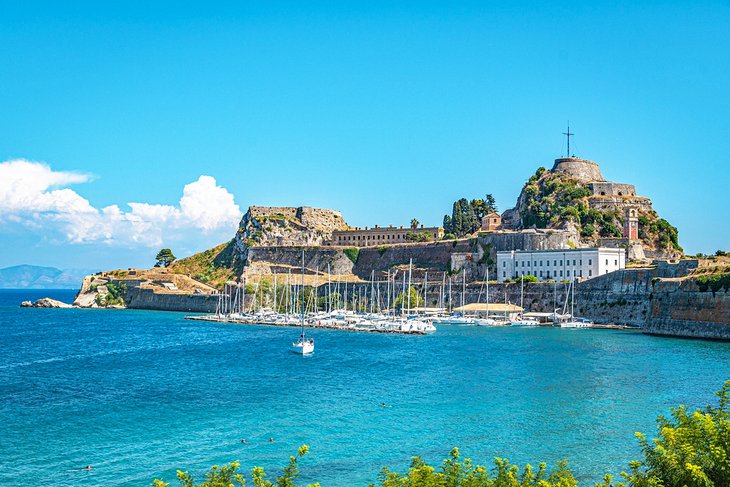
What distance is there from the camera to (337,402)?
29.8 m

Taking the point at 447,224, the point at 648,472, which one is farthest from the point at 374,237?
the point at 648,472

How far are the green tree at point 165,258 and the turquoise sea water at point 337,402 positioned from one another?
207 feet

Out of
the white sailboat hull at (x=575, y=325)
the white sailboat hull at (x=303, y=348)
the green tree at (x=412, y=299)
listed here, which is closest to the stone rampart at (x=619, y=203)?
the green tree at (x=412, y=299)

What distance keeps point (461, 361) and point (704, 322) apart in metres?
17.2

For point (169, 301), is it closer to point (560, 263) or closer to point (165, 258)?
point (165, 258)

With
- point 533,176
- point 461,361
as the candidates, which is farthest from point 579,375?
point 533,176

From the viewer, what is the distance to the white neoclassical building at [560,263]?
229ft

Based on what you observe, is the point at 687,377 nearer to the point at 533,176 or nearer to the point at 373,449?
the point at 373,449

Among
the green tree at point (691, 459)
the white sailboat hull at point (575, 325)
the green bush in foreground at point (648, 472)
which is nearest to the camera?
the green bush in foreground at point (648, 472)

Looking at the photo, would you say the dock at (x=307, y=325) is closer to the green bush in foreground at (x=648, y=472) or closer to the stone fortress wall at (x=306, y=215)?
the stone fortress wall at (x=306, y=215)

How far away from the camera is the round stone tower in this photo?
89.7m

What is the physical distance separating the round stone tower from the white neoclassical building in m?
18.4

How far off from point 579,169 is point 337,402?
67.0 m

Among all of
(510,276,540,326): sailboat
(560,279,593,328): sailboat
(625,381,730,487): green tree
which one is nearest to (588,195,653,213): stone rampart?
(510,276,540,326): sailboat
